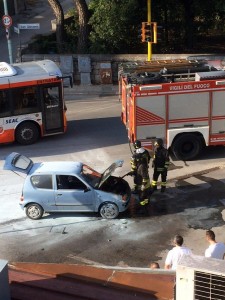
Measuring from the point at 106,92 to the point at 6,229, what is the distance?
1342 centimetres

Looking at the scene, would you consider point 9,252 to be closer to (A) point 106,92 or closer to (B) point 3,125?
(B) point 3,125

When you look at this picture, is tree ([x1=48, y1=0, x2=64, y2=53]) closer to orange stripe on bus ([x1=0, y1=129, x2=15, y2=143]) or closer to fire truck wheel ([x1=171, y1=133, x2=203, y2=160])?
orange stripe on bus ([x1=0, y1=129, x2=15, y2=143])

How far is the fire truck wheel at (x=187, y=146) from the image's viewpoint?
15.6m

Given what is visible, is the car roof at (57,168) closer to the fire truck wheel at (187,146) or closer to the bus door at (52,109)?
the fire truck wheel at (187,146)

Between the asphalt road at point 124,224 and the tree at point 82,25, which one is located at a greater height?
the tree at point 82,25

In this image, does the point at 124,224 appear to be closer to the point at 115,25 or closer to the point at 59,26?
the point at 115,25

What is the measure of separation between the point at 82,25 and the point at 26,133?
10.1 meters

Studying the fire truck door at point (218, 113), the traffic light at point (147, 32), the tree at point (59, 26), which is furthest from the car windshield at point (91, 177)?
the tree at point (59, 26)

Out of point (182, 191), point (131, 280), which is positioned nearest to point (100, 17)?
point (182, 191)

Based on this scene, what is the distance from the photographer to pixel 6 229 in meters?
12.2

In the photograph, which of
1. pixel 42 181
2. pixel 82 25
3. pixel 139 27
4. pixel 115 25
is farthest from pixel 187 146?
pixel 82 25

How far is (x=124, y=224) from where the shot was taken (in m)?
12.1

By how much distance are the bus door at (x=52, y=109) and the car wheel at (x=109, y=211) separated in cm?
626

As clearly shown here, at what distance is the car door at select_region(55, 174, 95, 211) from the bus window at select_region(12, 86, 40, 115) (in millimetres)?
5747
